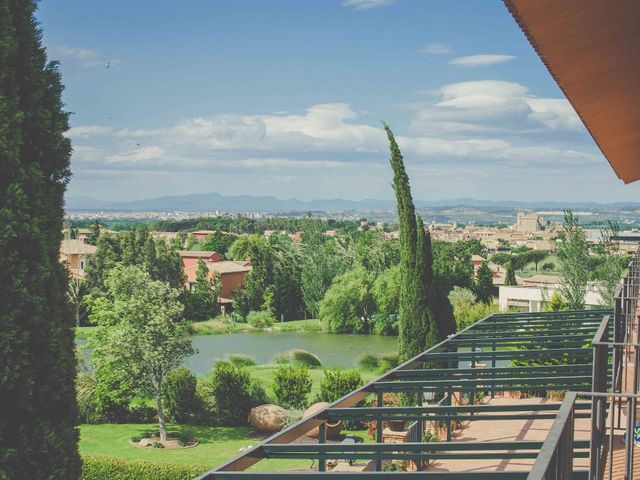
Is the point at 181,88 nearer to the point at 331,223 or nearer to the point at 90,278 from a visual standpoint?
the point at 331,223

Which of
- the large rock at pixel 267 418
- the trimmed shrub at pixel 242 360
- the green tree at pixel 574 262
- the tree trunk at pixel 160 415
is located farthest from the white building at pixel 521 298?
the tree trunk at pixel 160 415

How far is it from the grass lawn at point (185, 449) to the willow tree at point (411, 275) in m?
2.89

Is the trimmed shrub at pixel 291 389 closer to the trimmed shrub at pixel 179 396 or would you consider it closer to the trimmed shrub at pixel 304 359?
the trimmed shrub at pixel 179 396

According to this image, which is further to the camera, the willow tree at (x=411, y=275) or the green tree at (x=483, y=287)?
the green tree at (x=483, y=287)

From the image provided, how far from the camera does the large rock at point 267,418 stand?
818 inches

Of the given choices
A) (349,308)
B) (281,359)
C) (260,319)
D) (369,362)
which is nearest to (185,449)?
(281,359)

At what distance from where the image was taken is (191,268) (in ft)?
173

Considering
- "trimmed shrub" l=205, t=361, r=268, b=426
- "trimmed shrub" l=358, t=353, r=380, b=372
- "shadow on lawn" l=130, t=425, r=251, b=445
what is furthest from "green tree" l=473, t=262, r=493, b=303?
"shadow on lawn" l=130, t=425, r=251, b=445

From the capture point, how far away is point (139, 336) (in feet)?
67.8

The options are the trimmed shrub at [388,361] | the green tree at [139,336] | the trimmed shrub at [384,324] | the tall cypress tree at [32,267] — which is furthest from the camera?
the trimmed shrub at [384,324]

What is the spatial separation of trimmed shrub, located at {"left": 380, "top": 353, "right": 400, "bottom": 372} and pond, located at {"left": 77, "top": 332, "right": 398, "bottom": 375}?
184 centimetres

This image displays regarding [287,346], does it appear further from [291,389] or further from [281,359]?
[291,389]

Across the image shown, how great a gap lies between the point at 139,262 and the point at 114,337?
25.4 m

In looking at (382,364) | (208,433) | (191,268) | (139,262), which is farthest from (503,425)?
(191,268)
